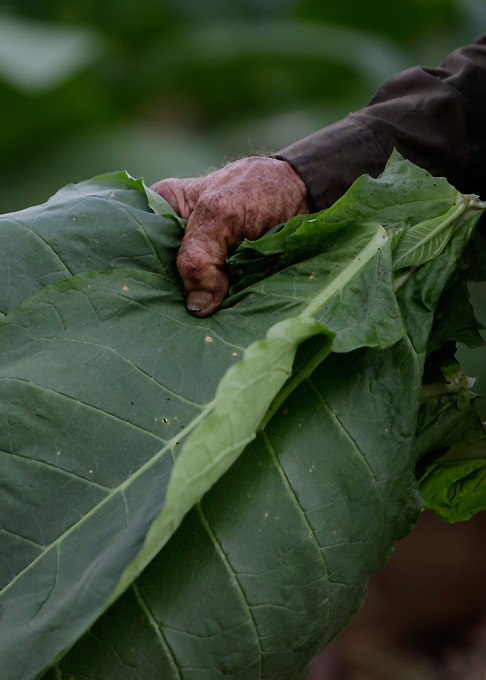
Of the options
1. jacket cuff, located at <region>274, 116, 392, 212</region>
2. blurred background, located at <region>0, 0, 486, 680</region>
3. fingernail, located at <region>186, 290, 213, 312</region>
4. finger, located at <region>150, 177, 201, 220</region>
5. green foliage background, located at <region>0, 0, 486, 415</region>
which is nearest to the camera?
fingernail, located at <region>186, 290, 213, 312</region>

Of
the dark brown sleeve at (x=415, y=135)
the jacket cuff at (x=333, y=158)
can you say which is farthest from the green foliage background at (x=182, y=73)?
the jacket cuff at (x=333, y=158)

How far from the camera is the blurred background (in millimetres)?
4656

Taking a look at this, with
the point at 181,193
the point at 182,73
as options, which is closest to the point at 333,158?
the point at 181,193

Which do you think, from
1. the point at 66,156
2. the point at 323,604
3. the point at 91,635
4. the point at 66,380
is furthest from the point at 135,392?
the point at 66,156

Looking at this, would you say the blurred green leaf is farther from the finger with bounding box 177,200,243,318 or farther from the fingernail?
the fingernail

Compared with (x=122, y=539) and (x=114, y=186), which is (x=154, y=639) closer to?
(x=122, y=539)

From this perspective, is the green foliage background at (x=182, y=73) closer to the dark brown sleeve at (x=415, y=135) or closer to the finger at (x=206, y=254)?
the dark brown sleeve at (x=415, y=135)

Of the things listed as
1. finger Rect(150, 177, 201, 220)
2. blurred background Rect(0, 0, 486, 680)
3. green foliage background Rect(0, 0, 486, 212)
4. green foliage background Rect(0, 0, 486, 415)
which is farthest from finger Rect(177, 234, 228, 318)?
green foliage background Rect(0, 0, 486, 212)

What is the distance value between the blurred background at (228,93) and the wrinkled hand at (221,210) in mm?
3195

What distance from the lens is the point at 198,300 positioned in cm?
142

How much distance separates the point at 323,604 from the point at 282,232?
70 cm

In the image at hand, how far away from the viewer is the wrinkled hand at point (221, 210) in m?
1.44

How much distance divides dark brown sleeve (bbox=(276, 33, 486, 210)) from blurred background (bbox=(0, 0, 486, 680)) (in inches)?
111

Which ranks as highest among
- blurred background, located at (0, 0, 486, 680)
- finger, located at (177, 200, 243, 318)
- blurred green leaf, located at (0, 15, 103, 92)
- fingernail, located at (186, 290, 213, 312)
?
finger, located at (177, 200, 243, 318)
